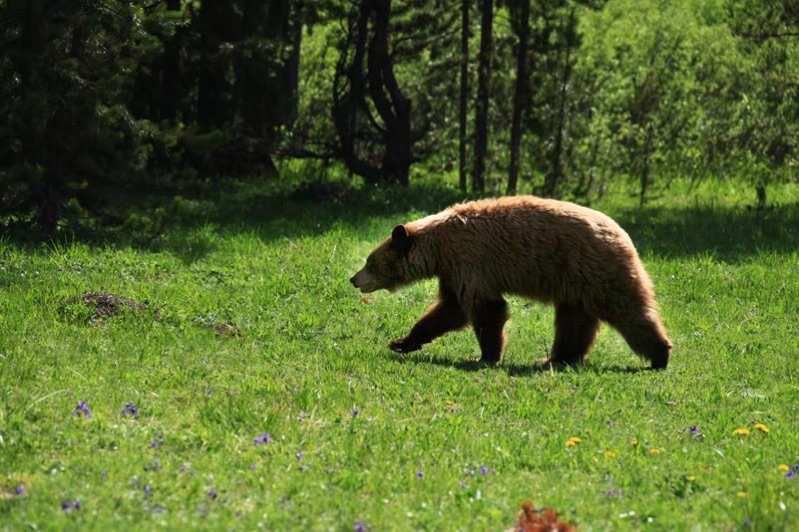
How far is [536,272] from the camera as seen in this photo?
10.8 m

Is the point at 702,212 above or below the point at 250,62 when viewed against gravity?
below

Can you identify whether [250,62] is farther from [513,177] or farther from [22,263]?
[22,263]

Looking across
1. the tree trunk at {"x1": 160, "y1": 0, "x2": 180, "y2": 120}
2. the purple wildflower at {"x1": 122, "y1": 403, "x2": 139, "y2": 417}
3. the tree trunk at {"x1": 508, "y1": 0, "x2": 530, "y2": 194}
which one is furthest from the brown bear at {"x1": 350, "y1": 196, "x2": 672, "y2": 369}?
the tree trunk at {"x1": 508, "y1": 0, "x2": 530, "y2": 194}

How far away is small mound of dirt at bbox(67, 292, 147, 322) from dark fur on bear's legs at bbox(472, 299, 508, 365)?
296 centimetres

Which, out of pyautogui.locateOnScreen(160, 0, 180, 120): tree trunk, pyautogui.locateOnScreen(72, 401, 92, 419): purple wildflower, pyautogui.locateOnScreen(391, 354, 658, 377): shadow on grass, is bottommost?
pyautogui.locateOnScreen(391, 354, 658, 377): shadow on grass

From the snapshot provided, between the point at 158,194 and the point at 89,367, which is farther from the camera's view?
the point at 158,194

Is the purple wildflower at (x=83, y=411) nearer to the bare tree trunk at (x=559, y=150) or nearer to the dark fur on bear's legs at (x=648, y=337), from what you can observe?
the dark fur on bear's legs at (x=648, y=337)

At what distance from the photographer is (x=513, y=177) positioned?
22.2 m

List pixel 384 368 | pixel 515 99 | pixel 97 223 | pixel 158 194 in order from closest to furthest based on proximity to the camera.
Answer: pixel 384 368
pixel 97 223
pixel 158 194
pixel 515 99

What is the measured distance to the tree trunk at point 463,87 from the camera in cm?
2211

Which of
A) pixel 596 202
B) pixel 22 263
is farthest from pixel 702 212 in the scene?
pixel 22 263

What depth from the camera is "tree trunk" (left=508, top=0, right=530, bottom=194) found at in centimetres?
2105

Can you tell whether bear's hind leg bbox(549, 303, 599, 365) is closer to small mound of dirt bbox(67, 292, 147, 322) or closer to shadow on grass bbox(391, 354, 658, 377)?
shadow on grass bbox(391, 354, 658, 377)

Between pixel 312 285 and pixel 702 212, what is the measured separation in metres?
9.40
